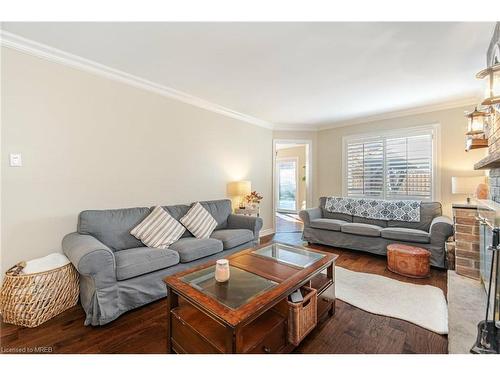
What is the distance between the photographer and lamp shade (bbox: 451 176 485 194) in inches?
124

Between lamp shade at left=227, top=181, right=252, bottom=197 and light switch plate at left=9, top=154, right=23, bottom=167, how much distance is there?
8.84 ft

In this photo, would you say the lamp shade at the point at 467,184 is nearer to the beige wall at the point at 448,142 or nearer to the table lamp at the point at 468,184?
the table lamp at the point at 468,184

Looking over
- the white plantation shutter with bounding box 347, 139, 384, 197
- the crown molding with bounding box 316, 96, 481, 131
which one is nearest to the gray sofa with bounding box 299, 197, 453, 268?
the white plantation shutter with bounding box 347, 139, 384, 197

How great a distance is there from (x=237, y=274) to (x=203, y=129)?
8.72ft

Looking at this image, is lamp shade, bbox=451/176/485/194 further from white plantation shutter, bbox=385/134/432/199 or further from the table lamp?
white plantation shutter, bbox=385/134/432/199

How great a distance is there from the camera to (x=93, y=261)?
1763 mm

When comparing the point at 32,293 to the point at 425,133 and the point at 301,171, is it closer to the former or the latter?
the point at 425,133

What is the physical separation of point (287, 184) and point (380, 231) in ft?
16.7

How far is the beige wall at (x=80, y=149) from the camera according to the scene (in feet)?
6.72

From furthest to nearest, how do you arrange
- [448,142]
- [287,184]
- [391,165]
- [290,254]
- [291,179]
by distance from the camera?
[287,184] → [291,179] → [391,165] → [448,142] → [290,254]

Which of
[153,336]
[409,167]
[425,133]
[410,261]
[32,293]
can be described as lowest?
[153,336]

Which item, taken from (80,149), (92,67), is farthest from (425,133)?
(80,149)

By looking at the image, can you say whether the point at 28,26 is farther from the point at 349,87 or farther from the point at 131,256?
the point at 349,87
